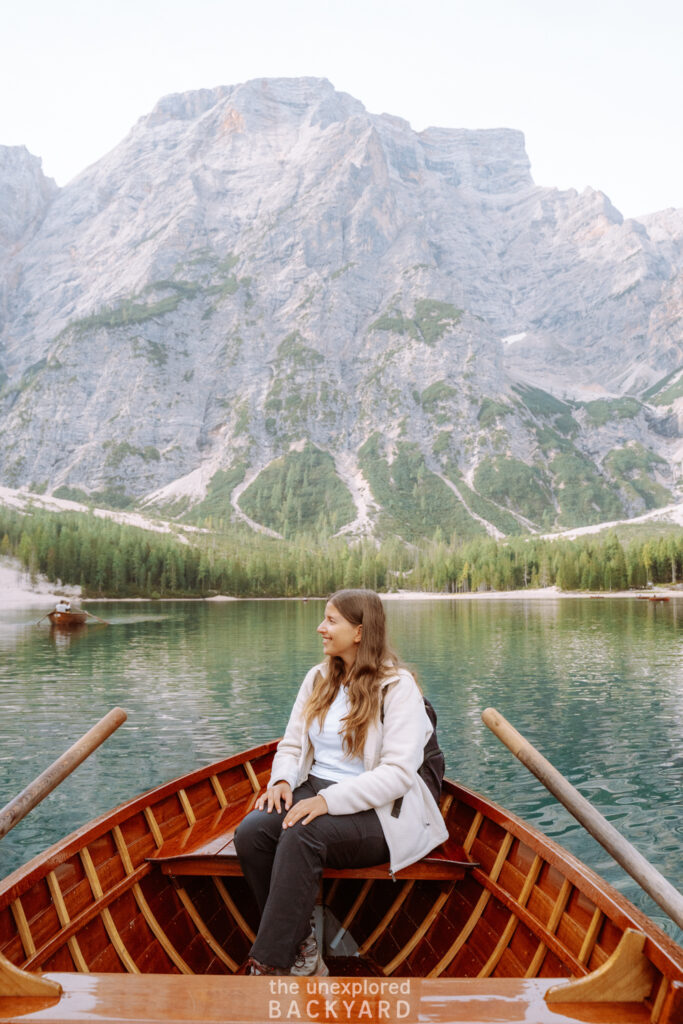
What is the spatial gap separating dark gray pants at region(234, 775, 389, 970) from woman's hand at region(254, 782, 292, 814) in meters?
0.06

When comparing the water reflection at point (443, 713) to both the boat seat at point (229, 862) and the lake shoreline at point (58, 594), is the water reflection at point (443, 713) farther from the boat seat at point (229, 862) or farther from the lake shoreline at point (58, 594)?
the lake shoreline at point (58, 594)

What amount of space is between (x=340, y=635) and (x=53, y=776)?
2938 millimetres

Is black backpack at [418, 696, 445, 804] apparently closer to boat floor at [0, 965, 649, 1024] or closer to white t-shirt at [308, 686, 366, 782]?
white t-shirt at [308, 686, 366, 782]

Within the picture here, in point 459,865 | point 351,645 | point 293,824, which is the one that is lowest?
point 459,865

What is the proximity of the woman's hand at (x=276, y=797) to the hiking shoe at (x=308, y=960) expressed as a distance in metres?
0.95

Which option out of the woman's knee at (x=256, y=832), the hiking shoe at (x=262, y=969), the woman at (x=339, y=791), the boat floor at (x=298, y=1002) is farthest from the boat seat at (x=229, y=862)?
the boat floor at (x=298, y=1002)

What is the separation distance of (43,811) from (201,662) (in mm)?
23900

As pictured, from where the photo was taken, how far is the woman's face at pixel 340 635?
599 cm

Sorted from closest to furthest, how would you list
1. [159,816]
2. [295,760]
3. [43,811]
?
[295,760]
[159,816]
[43,811]

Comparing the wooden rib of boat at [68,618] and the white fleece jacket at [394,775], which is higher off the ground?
the white fleece jacket at [394,775]

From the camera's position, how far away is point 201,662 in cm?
3794

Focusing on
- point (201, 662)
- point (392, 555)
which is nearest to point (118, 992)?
point (201, 662)

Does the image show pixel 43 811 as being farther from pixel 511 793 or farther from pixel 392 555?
pixel 392 555

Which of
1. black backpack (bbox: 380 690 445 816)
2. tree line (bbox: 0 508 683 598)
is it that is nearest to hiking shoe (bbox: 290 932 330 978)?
black backpack (bbox: 380 690 445 816)
